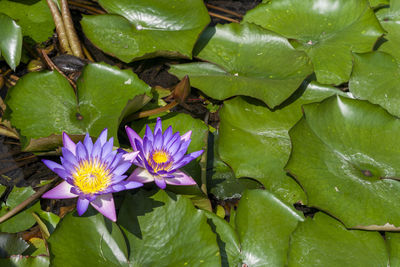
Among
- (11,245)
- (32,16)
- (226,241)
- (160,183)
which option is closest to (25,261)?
(11,245)

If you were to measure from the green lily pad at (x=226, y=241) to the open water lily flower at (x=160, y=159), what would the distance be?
271 mm

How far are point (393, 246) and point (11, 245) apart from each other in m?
1.82

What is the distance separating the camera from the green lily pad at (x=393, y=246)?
178cm

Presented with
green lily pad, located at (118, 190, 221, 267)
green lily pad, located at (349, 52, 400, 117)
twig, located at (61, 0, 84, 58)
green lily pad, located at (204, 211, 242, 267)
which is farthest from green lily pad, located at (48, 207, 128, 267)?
green lily pad, located at (349, 52, 400, 117)

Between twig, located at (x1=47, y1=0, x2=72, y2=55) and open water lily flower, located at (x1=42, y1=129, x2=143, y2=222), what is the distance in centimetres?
126

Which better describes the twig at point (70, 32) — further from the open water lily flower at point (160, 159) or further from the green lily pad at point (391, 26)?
the green lily pad at point (391, 26)

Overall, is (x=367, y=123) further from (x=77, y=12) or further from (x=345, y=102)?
(x=77, y=12)

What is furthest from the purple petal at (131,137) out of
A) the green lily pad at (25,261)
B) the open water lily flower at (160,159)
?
the green lily pad at (25,261)

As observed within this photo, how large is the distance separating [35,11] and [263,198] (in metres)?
2.15

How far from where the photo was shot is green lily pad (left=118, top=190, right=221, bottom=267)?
1577 mm

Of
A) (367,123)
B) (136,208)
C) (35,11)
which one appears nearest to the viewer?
(136,208)

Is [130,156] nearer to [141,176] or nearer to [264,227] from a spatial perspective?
[141,176]

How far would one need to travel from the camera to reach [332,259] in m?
1.74

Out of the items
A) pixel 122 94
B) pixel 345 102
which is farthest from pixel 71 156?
pixel 345 102
